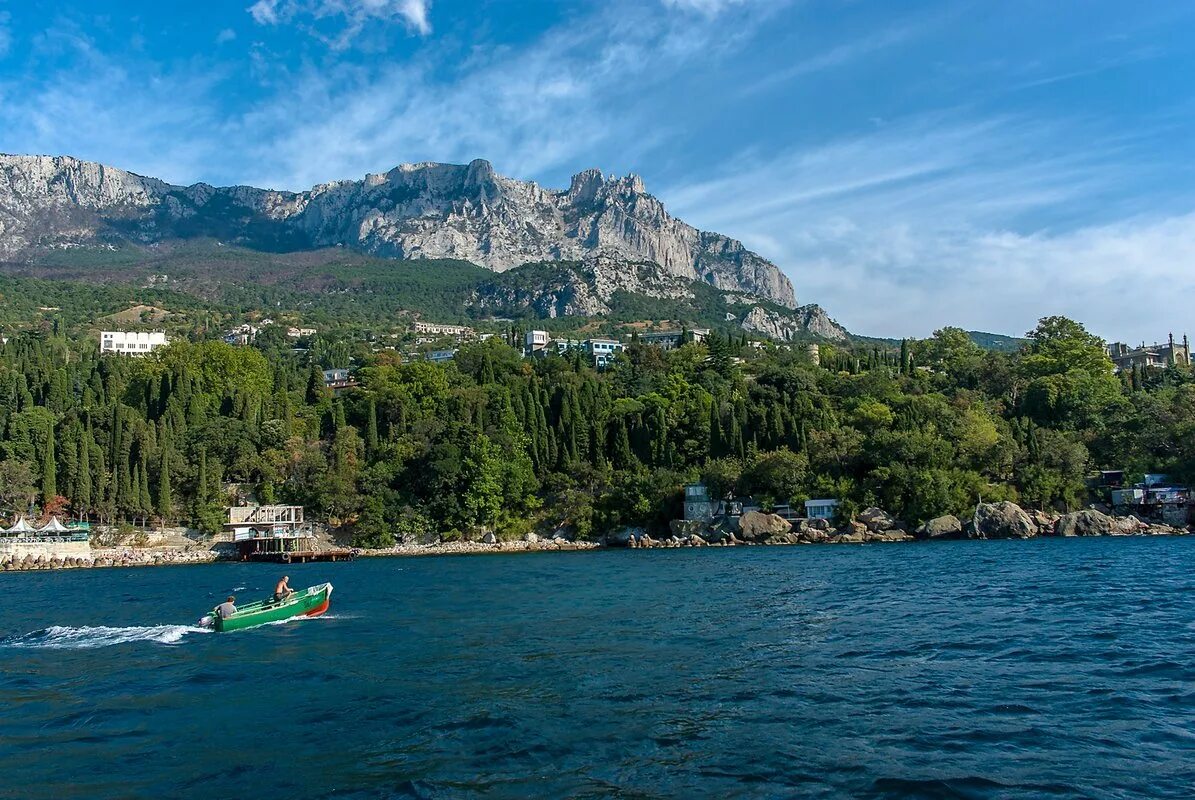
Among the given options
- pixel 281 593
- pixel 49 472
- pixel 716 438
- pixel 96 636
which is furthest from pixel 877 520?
pixel 49 472

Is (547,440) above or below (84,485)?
above

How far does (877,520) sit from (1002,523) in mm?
9322

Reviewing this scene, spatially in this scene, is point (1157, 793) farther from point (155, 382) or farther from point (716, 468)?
point (155, 382)

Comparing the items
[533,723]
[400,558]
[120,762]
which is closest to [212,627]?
[120,762]

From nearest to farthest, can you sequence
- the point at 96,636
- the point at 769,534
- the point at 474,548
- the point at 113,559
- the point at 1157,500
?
the point at 96,636 → the point at 769,534 → the point at 113,559 → the point at 1157,500 → the point at 474,548

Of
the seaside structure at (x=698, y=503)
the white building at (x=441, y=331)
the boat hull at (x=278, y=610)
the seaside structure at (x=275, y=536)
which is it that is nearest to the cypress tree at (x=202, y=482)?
the seaside structure at (x=275, y=536)

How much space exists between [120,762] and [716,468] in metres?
69.7

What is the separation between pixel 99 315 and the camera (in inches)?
6752

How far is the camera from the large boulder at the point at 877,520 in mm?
74062

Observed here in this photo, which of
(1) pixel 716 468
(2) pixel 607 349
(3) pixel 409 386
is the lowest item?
(1) pixel 716 468

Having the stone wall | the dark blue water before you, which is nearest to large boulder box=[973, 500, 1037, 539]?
the dark blue water

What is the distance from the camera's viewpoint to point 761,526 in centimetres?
7556

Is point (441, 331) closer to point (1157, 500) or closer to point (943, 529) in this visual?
point (943, 529)

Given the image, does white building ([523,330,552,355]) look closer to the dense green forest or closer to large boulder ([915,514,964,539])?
the dense green forest
